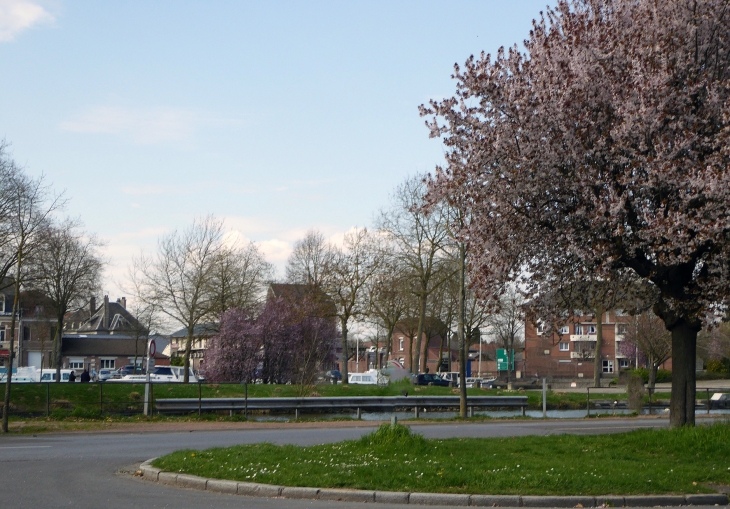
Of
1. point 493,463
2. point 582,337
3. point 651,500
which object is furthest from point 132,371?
point 651,500

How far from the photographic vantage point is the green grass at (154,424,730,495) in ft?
33.7

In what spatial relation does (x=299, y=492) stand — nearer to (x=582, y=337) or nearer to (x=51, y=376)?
(x=51, y=376)

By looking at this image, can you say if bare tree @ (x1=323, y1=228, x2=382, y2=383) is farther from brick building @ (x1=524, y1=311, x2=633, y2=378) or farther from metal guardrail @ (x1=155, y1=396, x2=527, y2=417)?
brick building @ (x1=524, y1=311, x2=633, y2=378)

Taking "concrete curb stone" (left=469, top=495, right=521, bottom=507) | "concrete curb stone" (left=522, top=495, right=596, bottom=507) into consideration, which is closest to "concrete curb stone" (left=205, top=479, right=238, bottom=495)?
"concrete curb stone" (left=469, top=495, right=521, bottom=507)

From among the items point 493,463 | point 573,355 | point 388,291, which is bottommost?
point 493,463

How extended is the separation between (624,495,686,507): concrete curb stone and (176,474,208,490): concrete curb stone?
5737 mm

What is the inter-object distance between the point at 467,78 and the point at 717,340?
63351 mm

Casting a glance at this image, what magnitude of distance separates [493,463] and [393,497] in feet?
7.93

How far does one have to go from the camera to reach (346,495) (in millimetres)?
10109

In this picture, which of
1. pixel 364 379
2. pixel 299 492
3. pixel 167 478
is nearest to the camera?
pixel 299 492

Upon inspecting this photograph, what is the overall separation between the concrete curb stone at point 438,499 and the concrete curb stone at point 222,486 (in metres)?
2.51

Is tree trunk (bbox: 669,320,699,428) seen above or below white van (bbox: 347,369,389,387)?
above

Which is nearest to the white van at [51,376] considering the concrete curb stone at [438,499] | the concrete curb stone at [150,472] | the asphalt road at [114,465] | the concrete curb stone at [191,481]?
the asphalt road at [114,465]

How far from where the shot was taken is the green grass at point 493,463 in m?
10.3
